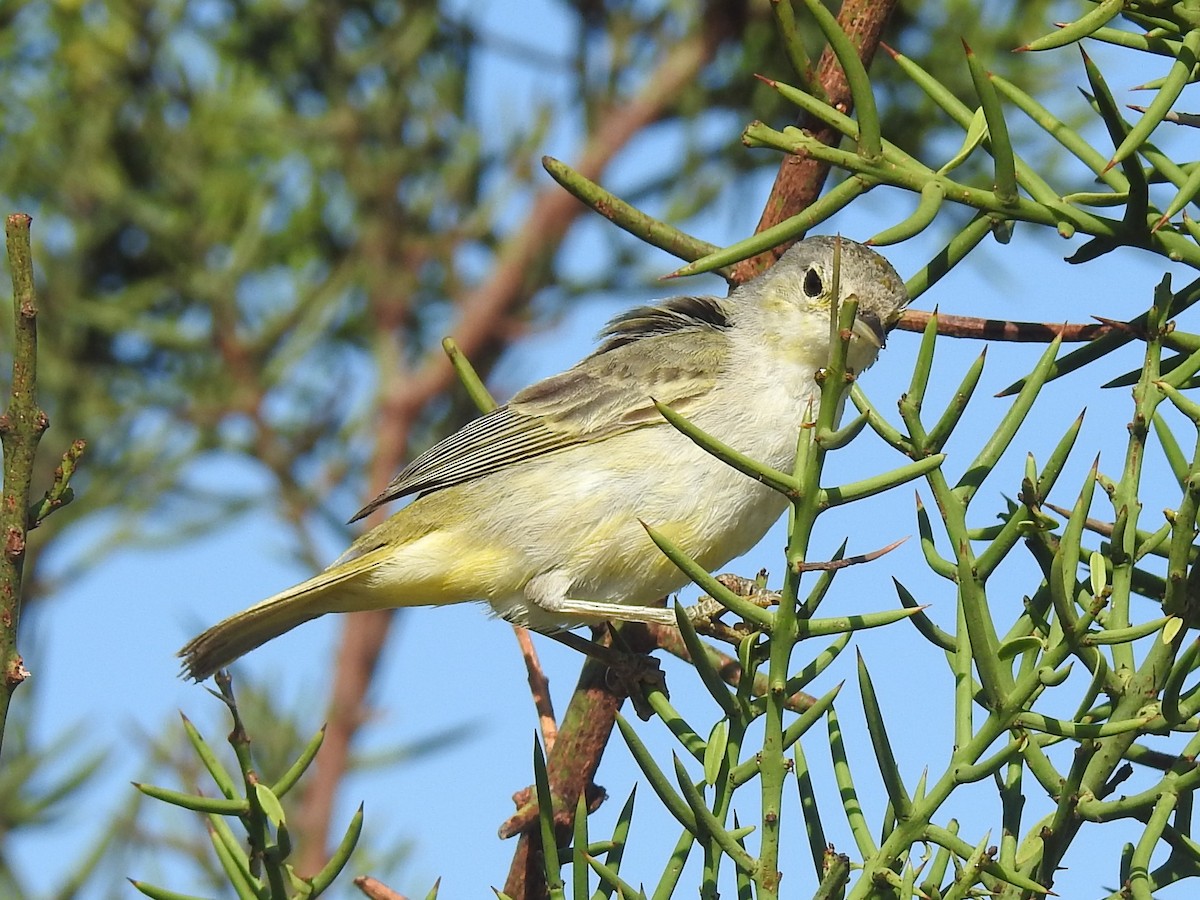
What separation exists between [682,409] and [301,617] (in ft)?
4.01

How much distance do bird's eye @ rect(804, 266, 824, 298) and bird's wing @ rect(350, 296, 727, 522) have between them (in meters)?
0.29

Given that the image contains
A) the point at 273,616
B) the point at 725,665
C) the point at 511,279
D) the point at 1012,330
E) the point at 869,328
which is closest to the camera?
the point at 1012,330

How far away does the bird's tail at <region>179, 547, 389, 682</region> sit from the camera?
3.77 meters

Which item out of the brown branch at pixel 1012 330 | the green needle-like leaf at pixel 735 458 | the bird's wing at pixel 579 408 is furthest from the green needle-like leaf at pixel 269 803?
the bird's wing at pixel 579 408

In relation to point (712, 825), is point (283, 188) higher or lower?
higher

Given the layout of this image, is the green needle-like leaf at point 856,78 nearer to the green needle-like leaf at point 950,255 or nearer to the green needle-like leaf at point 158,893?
the green needle-like leaf at point 950,255

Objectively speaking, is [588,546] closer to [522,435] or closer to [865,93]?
[522,435]

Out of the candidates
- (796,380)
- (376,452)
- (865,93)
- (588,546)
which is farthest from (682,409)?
(865,93)

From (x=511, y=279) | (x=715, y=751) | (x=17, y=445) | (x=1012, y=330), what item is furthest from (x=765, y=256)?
(x=511, y=279)

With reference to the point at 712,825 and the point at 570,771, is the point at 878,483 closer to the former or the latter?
the point at 712,825

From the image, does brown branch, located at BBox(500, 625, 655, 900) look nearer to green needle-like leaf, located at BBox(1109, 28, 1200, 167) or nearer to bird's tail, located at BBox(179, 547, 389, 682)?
bird's tail, located at BBox(179, 547, 389, 682)

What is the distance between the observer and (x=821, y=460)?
A: 1.57 metres

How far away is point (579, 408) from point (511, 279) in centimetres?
59

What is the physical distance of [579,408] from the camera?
4355 mm
